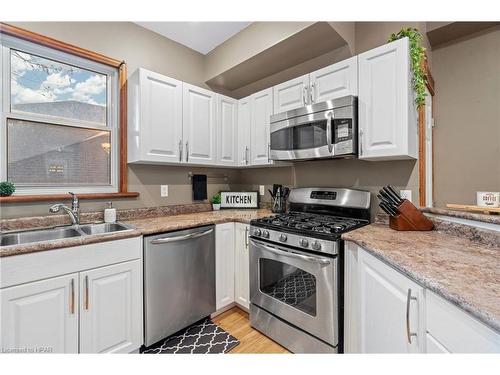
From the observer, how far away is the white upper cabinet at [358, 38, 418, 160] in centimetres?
151

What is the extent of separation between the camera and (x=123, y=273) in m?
1.54

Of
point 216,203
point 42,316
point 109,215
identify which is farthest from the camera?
point 216,203

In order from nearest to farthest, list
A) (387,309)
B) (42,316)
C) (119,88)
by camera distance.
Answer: (387,309) → (42,316) → (119,88)

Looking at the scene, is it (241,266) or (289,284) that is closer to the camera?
(289,284)

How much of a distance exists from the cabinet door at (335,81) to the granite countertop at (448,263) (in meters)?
1.08

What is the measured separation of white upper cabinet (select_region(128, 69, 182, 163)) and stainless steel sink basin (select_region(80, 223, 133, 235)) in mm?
594

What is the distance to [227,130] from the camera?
8.75 feet

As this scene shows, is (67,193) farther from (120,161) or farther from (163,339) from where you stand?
(163,339)

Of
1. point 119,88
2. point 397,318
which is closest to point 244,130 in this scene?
point 119,88

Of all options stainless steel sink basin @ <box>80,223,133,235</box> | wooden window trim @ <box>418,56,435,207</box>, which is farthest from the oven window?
stainless steel sink basin @ <box>80,223,133,235</box>

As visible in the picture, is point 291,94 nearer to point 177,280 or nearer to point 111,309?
point 177,280

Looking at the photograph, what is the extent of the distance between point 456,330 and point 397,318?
35cm

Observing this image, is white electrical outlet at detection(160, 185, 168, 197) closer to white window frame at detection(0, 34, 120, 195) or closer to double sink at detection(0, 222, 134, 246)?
white window frame at detection(0, 34, 120, 195)
